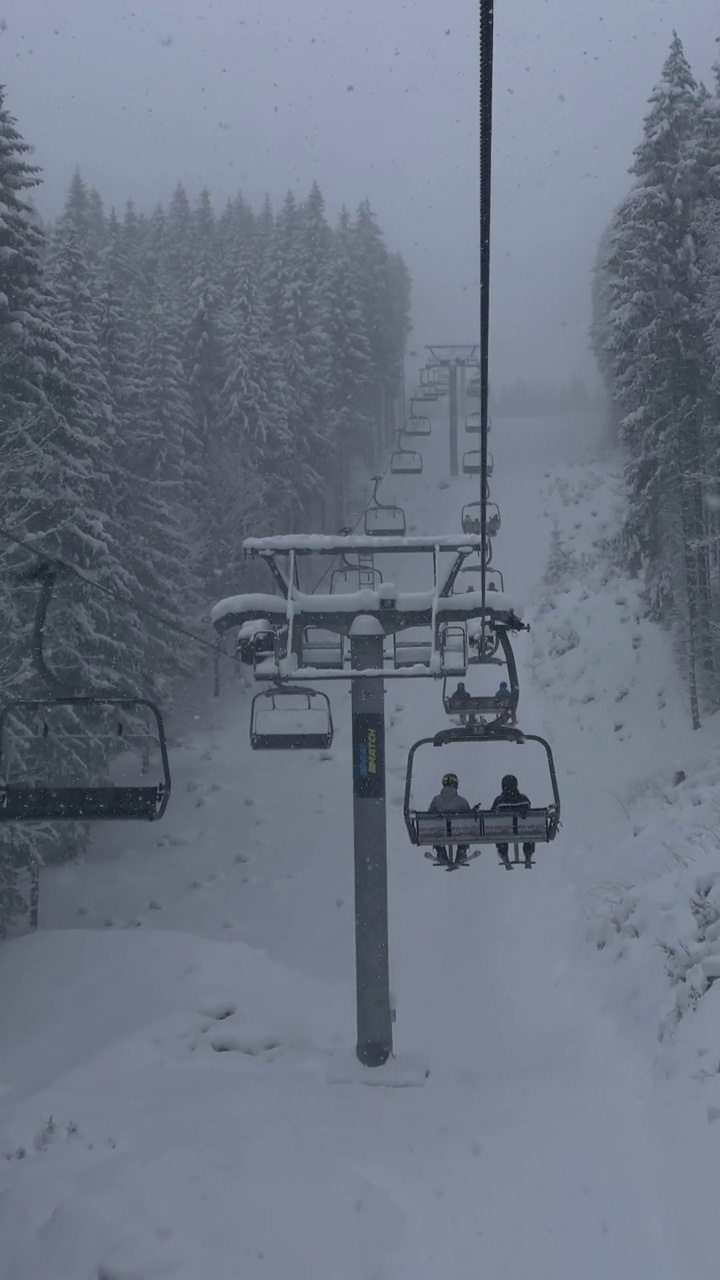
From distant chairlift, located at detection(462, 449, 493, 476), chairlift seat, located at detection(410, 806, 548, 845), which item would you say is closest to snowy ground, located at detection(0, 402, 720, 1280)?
chairlift seat, located at detection(410, 806, 548, 845)

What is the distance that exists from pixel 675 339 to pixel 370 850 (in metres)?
14.2

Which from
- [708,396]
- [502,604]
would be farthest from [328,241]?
[502,604]

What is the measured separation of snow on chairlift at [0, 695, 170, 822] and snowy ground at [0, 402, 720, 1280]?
2227 mm

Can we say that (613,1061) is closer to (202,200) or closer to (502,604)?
(502,604)

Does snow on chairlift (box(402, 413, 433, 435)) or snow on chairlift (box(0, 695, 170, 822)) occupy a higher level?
snow on chairlift (box(402, 413, 433, 435))

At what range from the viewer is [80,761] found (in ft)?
65.6

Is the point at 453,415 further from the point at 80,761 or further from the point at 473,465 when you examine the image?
the point at 80,761

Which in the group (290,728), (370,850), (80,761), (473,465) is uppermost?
(473,465)

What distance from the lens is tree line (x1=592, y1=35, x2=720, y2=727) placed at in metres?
21.2

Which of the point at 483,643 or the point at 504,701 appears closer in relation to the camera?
the point at 504,701

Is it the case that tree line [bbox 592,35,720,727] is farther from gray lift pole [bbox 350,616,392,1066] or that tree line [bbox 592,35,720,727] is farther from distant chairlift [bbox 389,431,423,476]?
gray lift pole [bbox 350,616,392,1066]

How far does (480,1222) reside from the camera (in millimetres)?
8664

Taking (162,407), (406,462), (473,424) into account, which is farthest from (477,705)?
(406,462)

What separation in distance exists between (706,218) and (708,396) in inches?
147
